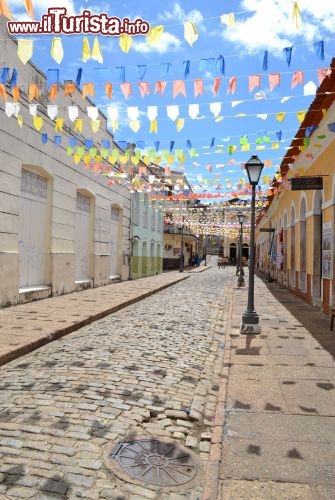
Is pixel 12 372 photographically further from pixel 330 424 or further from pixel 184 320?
pixel 184 320

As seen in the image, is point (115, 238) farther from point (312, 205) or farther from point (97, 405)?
point (97, 405)

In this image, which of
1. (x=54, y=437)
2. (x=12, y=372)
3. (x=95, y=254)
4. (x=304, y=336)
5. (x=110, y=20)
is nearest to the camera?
(x=54, y=437)

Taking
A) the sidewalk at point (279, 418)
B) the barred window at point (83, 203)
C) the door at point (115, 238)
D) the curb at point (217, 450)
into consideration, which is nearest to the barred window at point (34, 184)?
the barred window at point (83, 203)

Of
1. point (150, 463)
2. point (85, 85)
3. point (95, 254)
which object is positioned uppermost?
point (85, 85)

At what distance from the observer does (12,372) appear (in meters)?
5.69

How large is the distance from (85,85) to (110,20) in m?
1.54

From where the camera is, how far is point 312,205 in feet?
42.4

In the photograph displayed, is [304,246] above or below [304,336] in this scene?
above

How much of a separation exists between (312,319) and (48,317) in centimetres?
592

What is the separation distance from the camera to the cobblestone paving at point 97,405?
3.04m

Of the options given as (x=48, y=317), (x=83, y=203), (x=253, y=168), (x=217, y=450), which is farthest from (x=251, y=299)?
(x=83, y=203)

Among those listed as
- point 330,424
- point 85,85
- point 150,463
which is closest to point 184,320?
point 85,85

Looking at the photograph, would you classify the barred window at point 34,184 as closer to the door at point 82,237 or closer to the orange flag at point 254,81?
the door at point 82,237

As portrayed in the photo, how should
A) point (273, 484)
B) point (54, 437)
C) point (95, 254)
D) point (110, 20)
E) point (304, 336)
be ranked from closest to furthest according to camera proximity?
point (273, 484) → point (54, 437) → point (110, 20) → point (304, 336) → point (95, 254)
